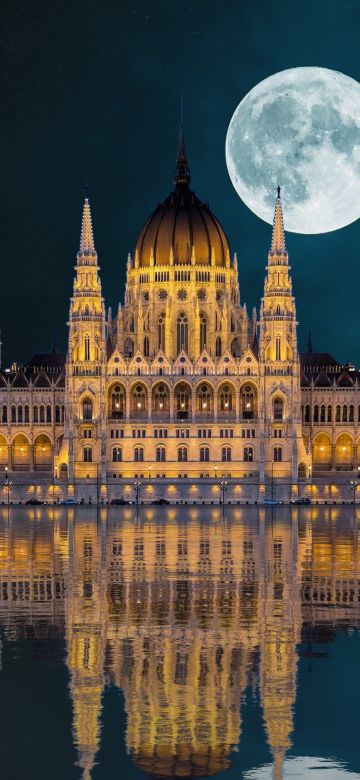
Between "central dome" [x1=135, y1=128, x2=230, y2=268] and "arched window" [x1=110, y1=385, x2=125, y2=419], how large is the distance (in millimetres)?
19197

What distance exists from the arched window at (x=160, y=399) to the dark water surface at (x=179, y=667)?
103 m

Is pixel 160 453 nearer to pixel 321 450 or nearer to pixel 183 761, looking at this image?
pixel 321 450

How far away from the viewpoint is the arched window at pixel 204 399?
173 m

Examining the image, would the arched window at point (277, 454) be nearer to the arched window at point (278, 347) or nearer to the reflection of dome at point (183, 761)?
the arched window at point (278, 347)

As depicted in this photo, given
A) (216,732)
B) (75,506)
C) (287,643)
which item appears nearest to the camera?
(216,732)

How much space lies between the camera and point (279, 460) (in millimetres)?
168750

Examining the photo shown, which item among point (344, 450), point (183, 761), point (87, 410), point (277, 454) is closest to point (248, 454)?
point (277, 454)

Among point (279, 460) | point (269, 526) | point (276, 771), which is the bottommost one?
point (276, 771)

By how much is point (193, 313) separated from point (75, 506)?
34.3 meters

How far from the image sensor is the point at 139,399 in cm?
17362

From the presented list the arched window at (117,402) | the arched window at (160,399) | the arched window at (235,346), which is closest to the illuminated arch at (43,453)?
the arched window at (117,402)

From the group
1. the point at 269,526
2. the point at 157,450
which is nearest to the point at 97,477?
the point at 157,450

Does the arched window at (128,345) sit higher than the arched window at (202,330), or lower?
lower

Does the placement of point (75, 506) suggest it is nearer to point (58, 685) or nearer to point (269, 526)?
point (269, 526)
